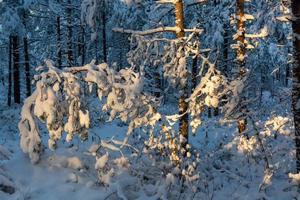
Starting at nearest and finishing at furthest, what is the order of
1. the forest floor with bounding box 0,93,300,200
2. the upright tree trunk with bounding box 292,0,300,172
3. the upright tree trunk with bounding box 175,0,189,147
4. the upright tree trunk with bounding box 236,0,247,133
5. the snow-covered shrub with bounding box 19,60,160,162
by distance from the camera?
the forest floor with bounding box 0,93,300,200 → the snow-covered shrub with bounding box 19,60,160,162 → the upright tree trunk with bounding box 292,0,300,172 → the upright tree trunk with bounding box 175,0,189,147 → the upright tree trunk with bounding box 236,0,247,133

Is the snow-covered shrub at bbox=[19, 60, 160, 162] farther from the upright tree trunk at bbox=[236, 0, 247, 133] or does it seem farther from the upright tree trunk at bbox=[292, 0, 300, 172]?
the upright tree trunk at bbox=[236, 0, 247, 133]

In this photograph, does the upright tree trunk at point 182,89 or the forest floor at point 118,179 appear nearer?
the forest floor at point 118,179

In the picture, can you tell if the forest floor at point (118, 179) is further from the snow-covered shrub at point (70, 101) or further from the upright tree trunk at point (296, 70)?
the upright tree trunk at point (296, 70)

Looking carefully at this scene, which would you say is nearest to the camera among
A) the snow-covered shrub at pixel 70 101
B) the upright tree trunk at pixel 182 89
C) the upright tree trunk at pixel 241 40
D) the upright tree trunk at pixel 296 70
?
the snow-covered shrub at pixel 70 101

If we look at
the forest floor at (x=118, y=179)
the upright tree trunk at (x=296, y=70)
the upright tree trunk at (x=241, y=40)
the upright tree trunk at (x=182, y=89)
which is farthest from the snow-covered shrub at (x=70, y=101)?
the upright tree trunk at (x=241, y=40)

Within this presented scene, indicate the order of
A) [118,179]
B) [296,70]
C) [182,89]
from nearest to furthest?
[118,179]
[296,70]
[182,89]

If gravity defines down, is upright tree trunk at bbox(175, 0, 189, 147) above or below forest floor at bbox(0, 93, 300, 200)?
above

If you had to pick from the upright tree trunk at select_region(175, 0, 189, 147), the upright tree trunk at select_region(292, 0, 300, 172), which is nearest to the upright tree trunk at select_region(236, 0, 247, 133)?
the upright tree trunk at select_region(175, 0, 189, 147)

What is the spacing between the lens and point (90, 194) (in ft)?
25.9

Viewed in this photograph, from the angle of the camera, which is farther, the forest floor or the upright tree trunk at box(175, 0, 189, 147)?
the upright tree trunk at box(175, 0, 189, 147)

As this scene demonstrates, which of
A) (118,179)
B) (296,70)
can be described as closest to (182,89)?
(296,70)

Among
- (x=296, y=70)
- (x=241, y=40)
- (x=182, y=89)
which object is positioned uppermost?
(x=241, y=40)

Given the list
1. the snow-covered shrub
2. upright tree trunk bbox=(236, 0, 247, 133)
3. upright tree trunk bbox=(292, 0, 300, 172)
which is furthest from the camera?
upright tree trunk bbox=(236, 0, 247, 133)

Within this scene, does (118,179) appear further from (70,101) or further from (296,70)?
(296,70)
